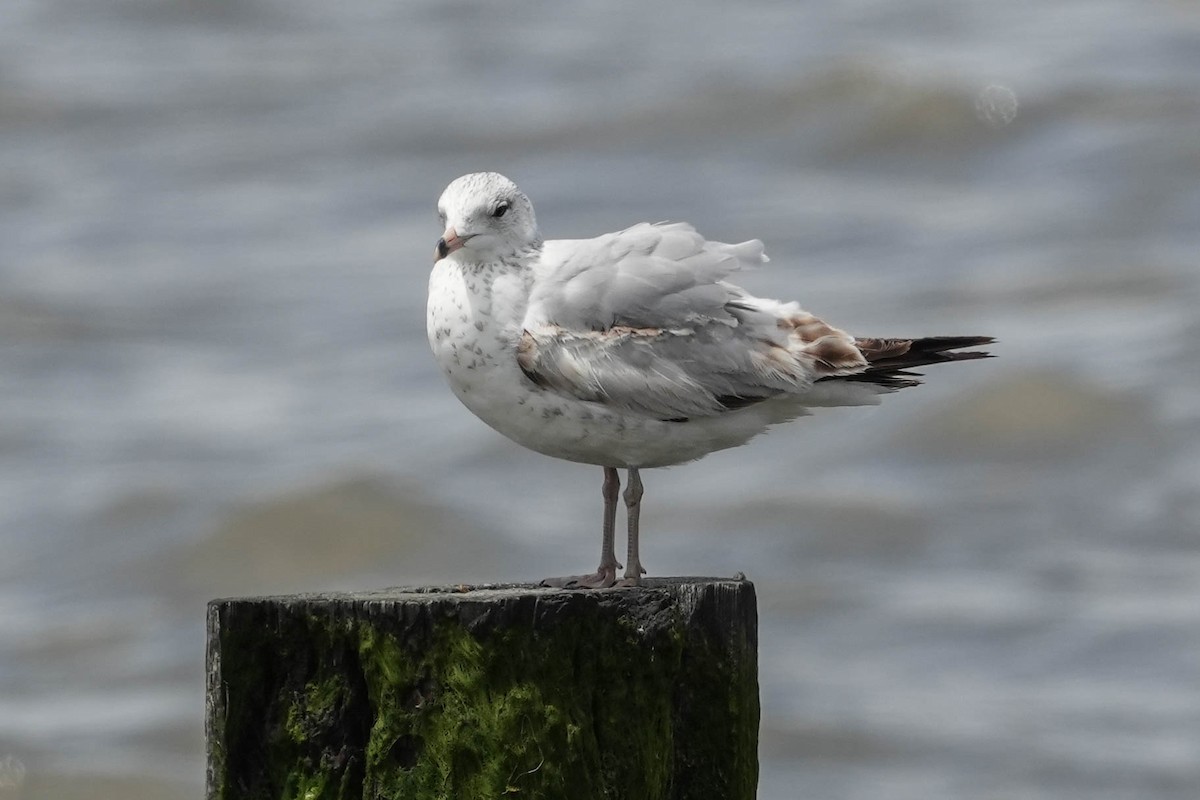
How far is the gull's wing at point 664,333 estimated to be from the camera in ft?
16.0

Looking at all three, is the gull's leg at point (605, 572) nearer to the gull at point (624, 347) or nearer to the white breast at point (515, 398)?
the gull at point (624, 347)

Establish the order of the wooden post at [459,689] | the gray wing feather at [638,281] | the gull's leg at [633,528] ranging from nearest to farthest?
1. the wooden post at [459,689]
2. the gull's leg at [633,528]
3. the gray wing feather at [638,281]

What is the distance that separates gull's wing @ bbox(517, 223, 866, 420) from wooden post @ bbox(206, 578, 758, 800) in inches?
29.3

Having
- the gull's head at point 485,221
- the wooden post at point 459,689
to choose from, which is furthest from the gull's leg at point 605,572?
the gull's head at point 485,221

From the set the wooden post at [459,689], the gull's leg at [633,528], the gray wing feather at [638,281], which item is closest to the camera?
the wooden post at [459,689]

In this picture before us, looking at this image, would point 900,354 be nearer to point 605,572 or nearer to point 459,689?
point 605,572

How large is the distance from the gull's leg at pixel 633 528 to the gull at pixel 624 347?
12mm

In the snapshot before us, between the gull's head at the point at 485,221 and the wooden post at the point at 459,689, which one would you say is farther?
the gull's head at the point at 485,221

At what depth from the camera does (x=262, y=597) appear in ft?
14.3

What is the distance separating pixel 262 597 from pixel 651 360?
1409 mm

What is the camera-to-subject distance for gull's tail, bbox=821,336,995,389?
17.0 feet

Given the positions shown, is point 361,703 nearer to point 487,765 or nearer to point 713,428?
point 487,765

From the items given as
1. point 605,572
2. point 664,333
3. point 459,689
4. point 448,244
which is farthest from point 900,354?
point 459,689

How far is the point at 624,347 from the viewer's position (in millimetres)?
4949
